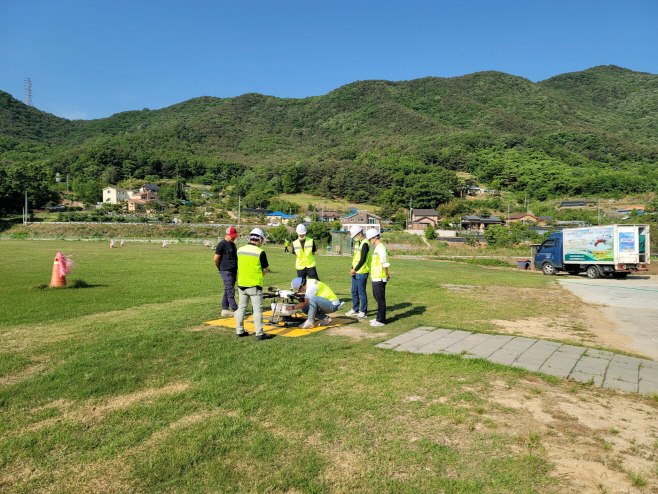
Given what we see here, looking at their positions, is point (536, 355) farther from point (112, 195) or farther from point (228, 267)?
point (112, 195)

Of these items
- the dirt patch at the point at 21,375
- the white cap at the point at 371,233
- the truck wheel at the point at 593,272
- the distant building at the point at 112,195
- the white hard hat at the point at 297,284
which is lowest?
the truck wheel at the point at 593,272

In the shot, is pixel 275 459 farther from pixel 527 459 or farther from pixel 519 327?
pixel 519 327

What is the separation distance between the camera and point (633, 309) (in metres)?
10.2

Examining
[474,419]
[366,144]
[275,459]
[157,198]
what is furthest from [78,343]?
[366,144]

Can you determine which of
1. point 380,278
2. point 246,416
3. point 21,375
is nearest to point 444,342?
point 380,278

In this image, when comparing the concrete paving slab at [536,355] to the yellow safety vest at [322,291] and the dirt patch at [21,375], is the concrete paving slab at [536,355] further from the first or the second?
the dirt patch at [21,375]

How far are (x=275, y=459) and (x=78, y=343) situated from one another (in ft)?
15.1

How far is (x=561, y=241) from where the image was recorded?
22.1m

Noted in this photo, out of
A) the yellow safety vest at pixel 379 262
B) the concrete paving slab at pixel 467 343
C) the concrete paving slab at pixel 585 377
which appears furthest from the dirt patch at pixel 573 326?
the yellow safety vest at pixel 379 262

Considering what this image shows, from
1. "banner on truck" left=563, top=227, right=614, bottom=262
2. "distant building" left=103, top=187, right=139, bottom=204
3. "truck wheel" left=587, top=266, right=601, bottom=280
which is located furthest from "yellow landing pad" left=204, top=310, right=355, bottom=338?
"distant building" left=103, top=187, right=139, bottom=204

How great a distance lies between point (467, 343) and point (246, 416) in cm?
398

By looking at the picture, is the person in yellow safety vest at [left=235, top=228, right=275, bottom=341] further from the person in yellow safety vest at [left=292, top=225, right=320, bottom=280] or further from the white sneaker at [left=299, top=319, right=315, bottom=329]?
the person in yellow safety vest at [left=292, top=225, right=320, bottom=280]

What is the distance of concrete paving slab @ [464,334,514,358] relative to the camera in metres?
5.65

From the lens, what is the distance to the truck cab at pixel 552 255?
22297 mm
